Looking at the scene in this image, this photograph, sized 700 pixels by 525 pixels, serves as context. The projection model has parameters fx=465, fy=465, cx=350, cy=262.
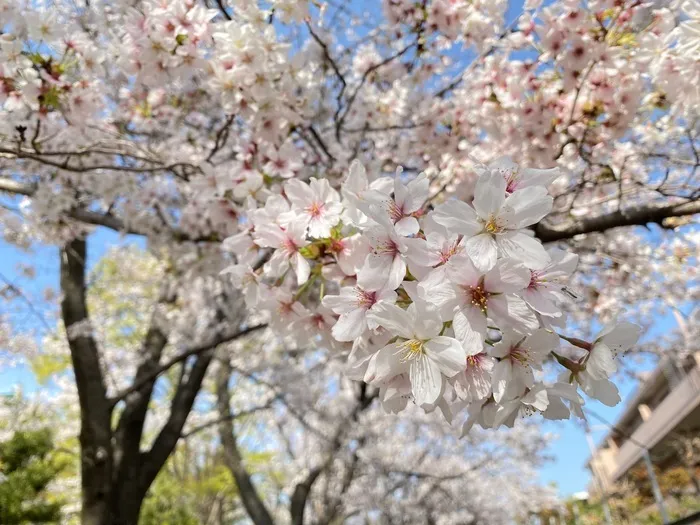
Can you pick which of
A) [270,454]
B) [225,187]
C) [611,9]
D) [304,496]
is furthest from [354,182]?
[270,454]

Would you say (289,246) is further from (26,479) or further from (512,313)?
(26,479)

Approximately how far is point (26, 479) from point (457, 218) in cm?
783

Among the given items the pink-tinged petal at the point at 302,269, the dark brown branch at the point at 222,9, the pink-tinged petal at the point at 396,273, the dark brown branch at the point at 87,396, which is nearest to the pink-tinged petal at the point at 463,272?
the pink-tinged petal at the point at 396,273

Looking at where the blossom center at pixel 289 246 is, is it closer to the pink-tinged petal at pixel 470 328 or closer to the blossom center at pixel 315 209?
the blossom center at pixel 315 209

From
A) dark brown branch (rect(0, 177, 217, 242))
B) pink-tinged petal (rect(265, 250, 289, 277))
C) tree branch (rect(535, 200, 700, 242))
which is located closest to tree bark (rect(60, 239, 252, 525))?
dark brown branch (rect(0, 177, 217, 242))

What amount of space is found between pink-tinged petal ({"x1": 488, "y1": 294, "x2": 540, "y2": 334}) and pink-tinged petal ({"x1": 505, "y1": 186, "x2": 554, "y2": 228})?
151 mm

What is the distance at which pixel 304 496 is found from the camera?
5363mm

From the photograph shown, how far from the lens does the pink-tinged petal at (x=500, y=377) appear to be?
2.98ft

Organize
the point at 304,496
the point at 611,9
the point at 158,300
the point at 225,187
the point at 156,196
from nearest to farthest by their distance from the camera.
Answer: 1. the point at 225,187
2. the point at 611,9
3. the point at 156,196
4. the point at 304,496
5. the point at 158,300

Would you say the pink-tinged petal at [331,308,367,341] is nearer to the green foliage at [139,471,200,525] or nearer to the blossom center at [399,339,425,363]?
the blossom center at [399,339,425,363]

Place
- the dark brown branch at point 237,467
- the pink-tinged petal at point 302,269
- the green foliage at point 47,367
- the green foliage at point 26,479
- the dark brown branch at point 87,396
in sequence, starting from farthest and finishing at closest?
the green foliage at point 47,367, the green foliage at point 26,479, the dark brown branch at point 237,467, the dark brown branch at point 87,396, the pink-tinged petal at point 302,269

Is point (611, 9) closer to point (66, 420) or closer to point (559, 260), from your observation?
point (559, 260)

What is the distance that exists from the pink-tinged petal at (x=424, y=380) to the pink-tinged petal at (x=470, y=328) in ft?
0.26

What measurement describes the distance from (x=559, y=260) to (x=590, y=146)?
2173 millimetres
